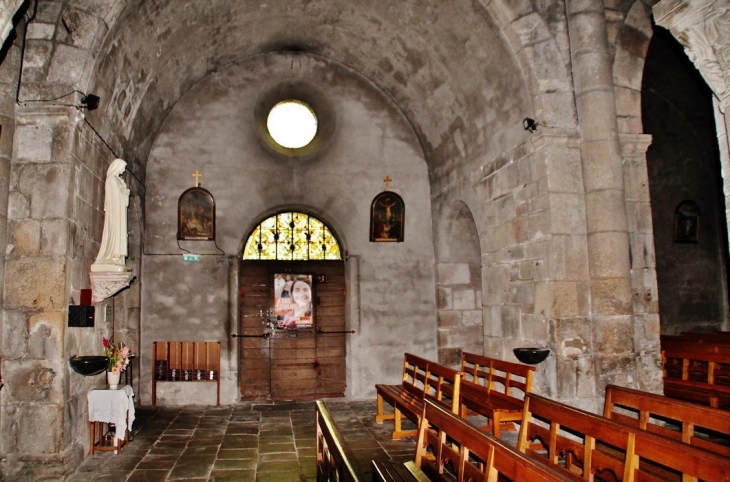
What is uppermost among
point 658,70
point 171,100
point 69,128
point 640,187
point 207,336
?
point 658,70

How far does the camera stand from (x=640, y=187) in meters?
6.12

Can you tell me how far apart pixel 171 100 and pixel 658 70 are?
864 centimetres

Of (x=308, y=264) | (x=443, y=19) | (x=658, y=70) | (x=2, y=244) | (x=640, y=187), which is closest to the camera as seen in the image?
(x=2, y=244)

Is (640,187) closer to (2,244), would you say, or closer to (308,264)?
(308,264)

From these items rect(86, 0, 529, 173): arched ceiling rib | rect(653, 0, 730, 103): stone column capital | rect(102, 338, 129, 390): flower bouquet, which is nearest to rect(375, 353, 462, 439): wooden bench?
rect(102, 338, 129, 390): flower bouquet

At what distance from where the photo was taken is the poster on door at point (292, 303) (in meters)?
8.65

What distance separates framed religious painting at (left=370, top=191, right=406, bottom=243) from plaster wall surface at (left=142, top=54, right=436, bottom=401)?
0.11 m

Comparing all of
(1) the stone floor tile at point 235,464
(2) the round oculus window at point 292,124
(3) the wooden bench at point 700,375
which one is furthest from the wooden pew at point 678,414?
(2) the round oculus window at point 292,124

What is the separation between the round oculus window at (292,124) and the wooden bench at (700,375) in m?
6.31

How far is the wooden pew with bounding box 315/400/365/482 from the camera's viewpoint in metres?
2.29

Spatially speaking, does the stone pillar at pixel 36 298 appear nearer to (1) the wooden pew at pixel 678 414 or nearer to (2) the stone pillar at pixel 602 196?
(1) the wooden pew at pixel 678 414

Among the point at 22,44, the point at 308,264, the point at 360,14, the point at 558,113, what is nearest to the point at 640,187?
the point at 558,113

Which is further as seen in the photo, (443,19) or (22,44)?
(443,19)

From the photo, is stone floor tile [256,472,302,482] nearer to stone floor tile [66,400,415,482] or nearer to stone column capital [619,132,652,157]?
stone floor tile [66,400,415,482]
